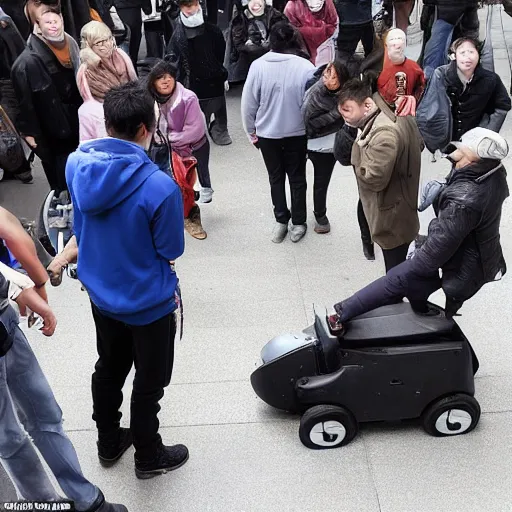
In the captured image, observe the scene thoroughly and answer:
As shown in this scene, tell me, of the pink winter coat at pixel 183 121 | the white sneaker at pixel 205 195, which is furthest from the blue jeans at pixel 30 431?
the white sneaker at pixel 205 195

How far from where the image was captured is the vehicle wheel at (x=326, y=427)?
134 inches

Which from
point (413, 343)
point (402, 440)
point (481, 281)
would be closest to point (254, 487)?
point (402, 440)

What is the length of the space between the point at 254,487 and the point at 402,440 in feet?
2.50

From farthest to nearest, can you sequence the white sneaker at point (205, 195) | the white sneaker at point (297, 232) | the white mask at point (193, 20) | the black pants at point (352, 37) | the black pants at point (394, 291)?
the black pants at point (352, 37), the white mask at point (193, 20), the white sneaker at point (205, 195), the white sneaker at point (297, 232), the black pants at point (394, 291)

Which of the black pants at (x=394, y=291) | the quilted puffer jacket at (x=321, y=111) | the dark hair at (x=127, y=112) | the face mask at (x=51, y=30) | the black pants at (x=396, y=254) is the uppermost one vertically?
the dark hair at (x=127, y=112)

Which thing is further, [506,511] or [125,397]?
Answer: [125,397]

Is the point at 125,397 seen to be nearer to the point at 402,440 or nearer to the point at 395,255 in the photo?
the point at 402,440

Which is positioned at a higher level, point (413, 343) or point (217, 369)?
point (413, 343)

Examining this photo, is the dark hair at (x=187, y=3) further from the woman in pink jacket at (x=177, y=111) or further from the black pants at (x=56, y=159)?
the black pants at (x=56, y=159)

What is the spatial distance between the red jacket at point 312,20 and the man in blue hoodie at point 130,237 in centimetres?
434

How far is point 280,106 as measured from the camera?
5.02 m

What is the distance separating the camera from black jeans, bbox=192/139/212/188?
5595 millimetres

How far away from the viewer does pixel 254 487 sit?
10.9ft

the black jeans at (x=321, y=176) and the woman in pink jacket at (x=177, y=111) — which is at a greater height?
the woman in pink jacket at (x=177, y=111)
